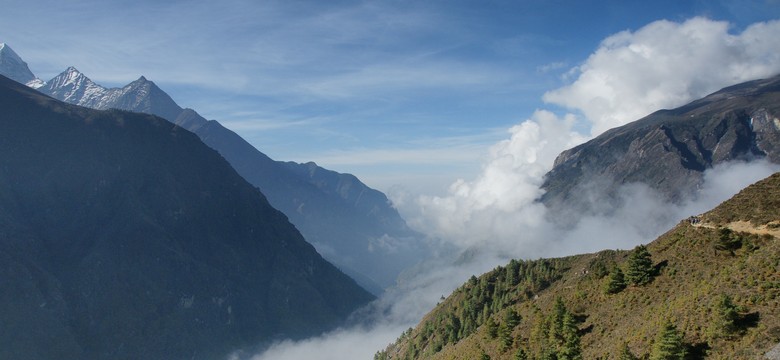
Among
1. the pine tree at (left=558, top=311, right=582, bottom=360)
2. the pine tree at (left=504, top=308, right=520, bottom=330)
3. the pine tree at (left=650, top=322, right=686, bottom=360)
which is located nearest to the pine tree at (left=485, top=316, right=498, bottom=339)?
the pine tree at (left=504, top=308, right=520, bottom=330)

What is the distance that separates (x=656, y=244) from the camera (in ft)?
279

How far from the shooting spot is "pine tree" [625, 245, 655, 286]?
7538 centimetres

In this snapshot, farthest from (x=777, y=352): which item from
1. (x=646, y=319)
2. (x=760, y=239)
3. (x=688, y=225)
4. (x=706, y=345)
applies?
(x=688, y=225)

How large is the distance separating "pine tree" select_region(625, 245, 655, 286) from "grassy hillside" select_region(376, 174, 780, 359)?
50 cm

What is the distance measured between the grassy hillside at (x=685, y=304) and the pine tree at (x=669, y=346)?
22 cm

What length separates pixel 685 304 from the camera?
202 feet

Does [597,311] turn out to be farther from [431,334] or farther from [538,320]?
[431,334]

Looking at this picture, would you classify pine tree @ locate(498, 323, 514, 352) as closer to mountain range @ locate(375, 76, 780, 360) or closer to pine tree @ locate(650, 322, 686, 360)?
mountain range @ locate(375, 76, 780, 360)

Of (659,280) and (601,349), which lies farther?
(659,280)

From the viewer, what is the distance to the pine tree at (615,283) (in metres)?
79.4

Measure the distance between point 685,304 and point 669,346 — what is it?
11.9m

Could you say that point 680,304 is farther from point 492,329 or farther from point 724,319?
point 492,329

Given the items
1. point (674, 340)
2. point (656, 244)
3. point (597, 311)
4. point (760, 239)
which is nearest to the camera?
point (674, 340)

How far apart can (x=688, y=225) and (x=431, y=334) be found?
102 meters
